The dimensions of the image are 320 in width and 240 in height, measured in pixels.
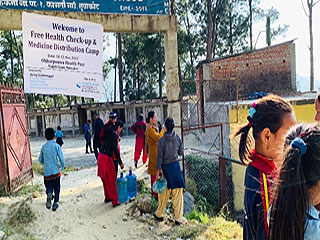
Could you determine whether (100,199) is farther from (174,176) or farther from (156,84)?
(156,84)

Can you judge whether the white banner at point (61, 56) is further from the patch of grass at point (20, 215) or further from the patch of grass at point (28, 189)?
the patch of grass at point (28, 189)

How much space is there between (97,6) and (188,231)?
14.1 feet

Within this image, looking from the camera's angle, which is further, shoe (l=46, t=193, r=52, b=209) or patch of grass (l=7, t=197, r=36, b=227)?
shoe (l=46, t=193, r=52, b=209)

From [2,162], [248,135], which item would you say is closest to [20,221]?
[2,162]

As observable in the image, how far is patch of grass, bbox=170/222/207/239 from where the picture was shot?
13.6 ft

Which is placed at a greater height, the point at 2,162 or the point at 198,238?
the point at 2,162

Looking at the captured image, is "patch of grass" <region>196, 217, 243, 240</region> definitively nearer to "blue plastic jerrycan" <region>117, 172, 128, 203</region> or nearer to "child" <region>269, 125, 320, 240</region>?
"blue plastic jerrycan" <region>117, 172, 128, 203</region>

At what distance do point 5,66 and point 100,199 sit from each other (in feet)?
93.6

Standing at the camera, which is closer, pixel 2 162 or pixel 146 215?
pixel 146 215

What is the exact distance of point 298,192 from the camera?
47.9 inches

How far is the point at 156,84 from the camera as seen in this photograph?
32.4 meters

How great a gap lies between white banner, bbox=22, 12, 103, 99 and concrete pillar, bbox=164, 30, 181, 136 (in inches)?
54.6

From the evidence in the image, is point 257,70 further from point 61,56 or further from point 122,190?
point 61,56

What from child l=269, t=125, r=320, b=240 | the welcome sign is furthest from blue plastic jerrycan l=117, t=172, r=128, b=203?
child l=269, t=125, r=320, b=240
